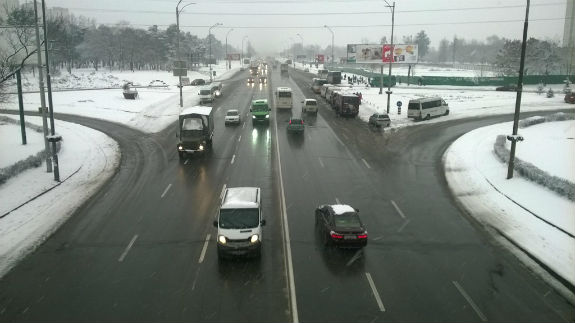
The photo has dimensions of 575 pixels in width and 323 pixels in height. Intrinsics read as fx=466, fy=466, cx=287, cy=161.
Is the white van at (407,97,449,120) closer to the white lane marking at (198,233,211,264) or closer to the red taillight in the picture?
the red taillight

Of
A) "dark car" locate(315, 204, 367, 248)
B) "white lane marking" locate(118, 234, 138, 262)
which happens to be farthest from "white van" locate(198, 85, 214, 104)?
"dark car" locate(315, 204, 367, 248)

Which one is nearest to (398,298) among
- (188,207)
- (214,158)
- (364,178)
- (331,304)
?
(331,304)

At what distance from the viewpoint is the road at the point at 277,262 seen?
42.6 ft

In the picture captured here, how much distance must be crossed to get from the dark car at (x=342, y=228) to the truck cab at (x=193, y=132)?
15508 millimetres

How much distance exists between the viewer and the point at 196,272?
49.5 ft

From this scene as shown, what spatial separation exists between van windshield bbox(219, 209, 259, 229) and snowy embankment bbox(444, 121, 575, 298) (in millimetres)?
9694

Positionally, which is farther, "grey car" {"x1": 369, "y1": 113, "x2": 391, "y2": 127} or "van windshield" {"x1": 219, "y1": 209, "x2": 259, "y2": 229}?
"grey car" {"x1": 369, "y1": 113, "x2": 391, "y2": 127}

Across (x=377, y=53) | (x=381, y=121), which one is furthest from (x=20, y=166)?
(x=377, y=53)

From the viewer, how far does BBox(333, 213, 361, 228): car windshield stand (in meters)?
16.5

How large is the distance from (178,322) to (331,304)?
4.21m

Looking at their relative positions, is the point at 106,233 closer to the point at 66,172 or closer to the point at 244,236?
the point at 244,236

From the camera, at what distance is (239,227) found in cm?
1580

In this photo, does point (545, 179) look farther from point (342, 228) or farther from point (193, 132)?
point (193, 132)

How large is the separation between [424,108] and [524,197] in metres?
26.1
